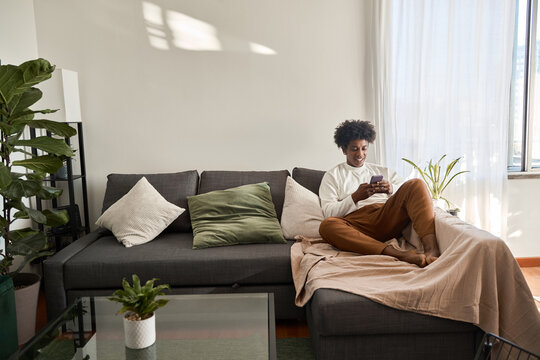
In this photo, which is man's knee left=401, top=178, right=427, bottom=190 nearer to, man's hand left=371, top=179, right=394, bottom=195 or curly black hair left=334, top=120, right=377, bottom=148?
man's hand left=371, top=179, right=394, bottom=195

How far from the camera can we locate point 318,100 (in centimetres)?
381

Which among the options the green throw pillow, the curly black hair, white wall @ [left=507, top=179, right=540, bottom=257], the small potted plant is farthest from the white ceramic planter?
white wall @ [left=507, top=179, right=540, bottom=257]

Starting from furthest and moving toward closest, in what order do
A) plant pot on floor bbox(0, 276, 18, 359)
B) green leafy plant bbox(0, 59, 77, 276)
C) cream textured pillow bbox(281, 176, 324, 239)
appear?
1. cream textured pillow bbox(281, 176, 324, 239)
2. green leafy plant bbox(0, 59, 77, 276)
3. plant pot on floor bbox(0, 276, 18, 359)

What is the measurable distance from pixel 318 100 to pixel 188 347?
7.82 feet

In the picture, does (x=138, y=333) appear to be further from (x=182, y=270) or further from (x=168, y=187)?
(x=168, y=187)

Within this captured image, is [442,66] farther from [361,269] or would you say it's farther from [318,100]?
[361,269]

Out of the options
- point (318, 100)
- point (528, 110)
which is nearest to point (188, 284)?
point (318, 100)

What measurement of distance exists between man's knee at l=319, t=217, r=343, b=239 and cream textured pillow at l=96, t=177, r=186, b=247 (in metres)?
0.95

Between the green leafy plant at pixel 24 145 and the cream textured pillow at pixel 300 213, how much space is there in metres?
1.35

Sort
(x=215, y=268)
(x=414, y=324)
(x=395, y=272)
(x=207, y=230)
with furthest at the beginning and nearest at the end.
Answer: (x=207, y=230) → (x=215, y=268) → (x=395, y=272) → (x=414, y=324)

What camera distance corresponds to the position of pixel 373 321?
220cm

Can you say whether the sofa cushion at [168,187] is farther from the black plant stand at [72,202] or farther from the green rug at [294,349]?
the green rug at [294,349]

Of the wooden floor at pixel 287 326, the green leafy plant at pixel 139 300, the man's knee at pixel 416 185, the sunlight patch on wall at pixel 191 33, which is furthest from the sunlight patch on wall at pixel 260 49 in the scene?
the green leafy plant at pixel 139 300

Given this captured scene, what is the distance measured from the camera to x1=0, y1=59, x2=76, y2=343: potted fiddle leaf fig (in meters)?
2.52
